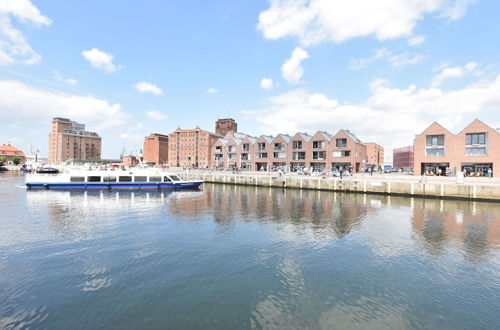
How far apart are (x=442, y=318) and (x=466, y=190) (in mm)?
37308

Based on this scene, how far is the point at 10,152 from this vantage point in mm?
184500

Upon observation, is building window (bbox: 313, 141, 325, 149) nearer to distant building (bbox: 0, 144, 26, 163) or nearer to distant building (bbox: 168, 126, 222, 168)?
distant building (bbox: 168, 126, 222, 168)

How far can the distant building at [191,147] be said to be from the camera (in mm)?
158500

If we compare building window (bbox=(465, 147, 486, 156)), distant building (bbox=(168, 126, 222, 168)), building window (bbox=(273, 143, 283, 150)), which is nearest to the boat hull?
building window (bbox=(273, 143, 283, 150))

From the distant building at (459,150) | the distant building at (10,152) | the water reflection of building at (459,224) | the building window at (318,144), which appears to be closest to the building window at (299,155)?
the building window at (318,144)

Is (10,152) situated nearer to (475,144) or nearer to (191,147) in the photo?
(191,147)

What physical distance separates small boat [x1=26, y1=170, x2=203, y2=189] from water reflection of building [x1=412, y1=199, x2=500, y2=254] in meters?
40.9

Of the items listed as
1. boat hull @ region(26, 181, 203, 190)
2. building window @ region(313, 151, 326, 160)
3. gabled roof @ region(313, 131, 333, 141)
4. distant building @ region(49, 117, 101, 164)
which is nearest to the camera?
boat hull @ region(26, 181, 203, 190)

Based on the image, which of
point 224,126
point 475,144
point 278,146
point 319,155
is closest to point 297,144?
point 278,146

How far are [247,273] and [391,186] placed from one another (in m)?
39.2

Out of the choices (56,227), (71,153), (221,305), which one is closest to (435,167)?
(221,305)

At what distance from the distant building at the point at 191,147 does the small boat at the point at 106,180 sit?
10511 centimetres

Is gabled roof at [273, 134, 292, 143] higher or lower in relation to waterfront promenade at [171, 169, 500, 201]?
higher

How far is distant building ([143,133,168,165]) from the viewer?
598ft
